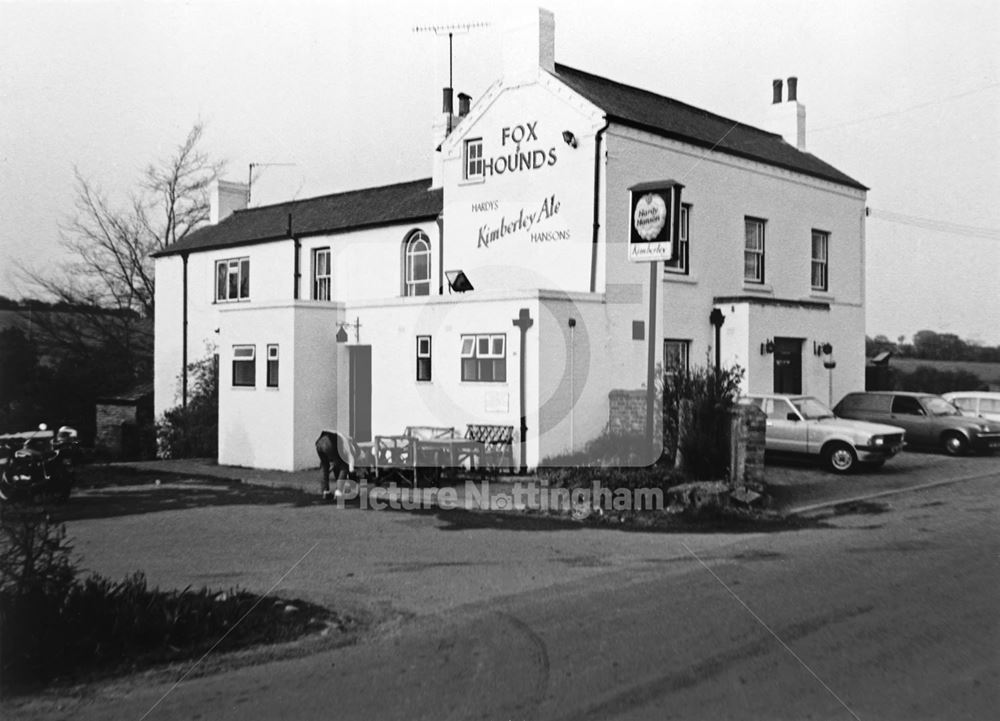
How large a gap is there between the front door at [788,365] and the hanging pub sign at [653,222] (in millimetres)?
9030

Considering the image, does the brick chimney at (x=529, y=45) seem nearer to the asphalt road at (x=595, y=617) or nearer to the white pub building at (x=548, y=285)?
the white pub building at (x=548, y=285)

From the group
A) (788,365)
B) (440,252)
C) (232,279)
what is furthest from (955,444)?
(232,279)

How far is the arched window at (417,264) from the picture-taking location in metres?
24.1

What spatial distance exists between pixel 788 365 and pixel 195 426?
15.6 meters

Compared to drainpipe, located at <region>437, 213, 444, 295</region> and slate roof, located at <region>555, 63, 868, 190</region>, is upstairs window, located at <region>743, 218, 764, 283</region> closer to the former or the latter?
slate roof, located at <region>555, 63, 868, 190</region>

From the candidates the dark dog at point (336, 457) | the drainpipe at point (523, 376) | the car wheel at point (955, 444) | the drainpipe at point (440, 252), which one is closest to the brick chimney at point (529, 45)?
the drainpipe at point (440, 252)

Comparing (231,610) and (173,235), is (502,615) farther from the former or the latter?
(173,235)

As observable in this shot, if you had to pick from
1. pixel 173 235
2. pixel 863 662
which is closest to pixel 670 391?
pixel 863 662

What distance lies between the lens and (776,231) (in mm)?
23922

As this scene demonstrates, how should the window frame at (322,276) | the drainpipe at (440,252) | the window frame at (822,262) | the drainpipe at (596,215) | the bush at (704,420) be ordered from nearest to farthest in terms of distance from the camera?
the bush at (704,420) < the drainpipe at (596,215) < the drainpipe at (440,252) < the window frame at (822,262) < the window frame at (322,276)

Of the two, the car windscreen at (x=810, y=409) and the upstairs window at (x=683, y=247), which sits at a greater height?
the upstairs window at (x=683, y=247)

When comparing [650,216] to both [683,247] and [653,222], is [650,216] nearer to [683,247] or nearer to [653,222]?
[653,222]

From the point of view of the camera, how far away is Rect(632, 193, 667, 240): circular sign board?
14500 millimetres

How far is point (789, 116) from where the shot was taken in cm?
2755
